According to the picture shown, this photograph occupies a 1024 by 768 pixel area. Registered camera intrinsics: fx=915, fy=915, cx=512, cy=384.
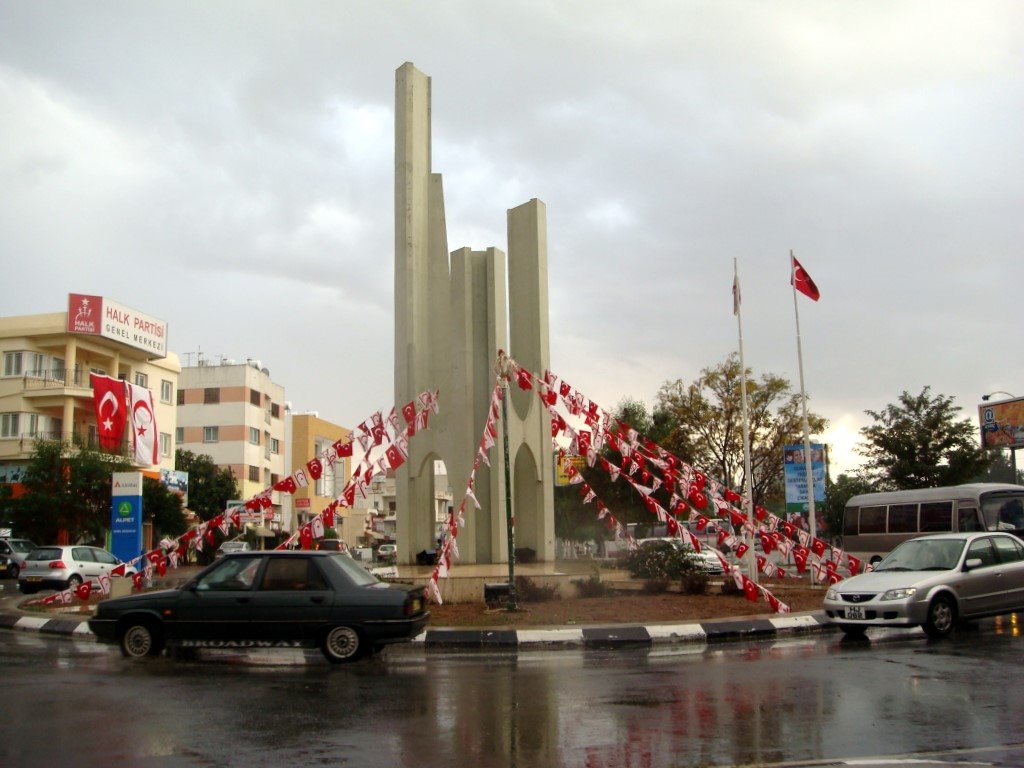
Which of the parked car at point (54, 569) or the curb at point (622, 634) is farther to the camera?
the parked car at point (54, 569)

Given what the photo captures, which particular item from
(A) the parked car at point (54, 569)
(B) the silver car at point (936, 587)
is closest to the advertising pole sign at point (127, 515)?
(A) the parked car at point (54, 569)

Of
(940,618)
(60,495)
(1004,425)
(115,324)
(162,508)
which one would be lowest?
(940,618)

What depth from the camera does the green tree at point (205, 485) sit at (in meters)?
63.1

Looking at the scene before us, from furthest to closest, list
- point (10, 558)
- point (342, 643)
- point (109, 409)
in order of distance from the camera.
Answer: point (109, 409) → point (10, 558) → point (342, 643)

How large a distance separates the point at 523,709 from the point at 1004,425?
132 feet

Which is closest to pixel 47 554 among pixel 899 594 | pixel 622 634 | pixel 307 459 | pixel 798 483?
pixel 622 634

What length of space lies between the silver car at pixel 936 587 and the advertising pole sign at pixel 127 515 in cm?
1837

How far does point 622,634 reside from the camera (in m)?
13.9

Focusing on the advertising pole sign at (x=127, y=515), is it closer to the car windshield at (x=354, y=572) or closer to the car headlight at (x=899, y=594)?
the car windshield at (x=354, y=572)

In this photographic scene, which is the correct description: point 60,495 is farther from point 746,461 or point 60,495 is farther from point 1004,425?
point 1004,425

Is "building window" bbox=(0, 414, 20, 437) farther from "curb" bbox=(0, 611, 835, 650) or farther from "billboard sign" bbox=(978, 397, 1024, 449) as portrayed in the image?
"billboard sign" bbox=(978, 397, 1024, 449)

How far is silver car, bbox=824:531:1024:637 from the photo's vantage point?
43.0 ft

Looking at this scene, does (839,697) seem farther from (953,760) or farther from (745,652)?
(745,652)

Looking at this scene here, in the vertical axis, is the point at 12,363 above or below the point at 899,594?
above
